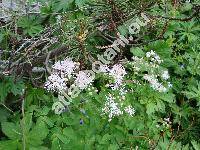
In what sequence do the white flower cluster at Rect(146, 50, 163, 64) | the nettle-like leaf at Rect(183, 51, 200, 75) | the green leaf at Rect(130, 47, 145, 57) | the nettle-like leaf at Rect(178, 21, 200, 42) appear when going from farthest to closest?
the nettle-like leaf at Rect(178, 21, 200, 42) → the nettle-like leaf at Rect(183, 51, 200, 75) → the green leaf at Rect(130, 47, 145, 57) → the white flower cluster at Rect(146, 50, 163, 64)

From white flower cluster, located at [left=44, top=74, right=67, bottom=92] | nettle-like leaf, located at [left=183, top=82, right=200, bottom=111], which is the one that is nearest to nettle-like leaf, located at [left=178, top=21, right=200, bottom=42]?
nettle-like leaf, located at [left=183, top=82, right=200, bottom=111]

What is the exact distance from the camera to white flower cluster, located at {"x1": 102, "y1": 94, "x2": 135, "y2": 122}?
2.49 m

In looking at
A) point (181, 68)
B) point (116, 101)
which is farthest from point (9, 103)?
point (181, 68)

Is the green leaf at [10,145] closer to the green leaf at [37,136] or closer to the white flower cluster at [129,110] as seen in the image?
the green leaf at [37,136]

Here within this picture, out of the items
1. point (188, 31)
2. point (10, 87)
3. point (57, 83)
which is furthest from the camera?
point (188, 31)

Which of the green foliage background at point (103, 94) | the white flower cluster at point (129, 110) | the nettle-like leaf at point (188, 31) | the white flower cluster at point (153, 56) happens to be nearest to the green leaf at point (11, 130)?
the green foliage background at point (103, 94)

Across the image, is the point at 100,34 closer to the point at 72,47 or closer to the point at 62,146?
the point at 72,47

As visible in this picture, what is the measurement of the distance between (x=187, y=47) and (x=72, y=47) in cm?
103

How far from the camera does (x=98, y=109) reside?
99.7 inches

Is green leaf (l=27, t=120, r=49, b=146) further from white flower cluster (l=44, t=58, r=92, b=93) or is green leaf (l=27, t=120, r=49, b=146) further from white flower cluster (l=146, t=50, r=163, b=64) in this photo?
white flower cluster (l=146, t=50, r=163, b=64)

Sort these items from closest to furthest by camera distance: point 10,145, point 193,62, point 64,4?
1. point 10,145
2. point 64,4
3. point 193,62

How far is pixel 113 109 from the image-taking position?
2500 millimetres

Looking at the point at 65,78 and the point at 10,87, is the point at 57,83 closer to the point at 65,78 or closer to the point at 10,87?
the point at 65,78

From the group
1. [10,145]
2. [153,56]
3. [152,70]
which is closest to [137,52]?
[153,56]
